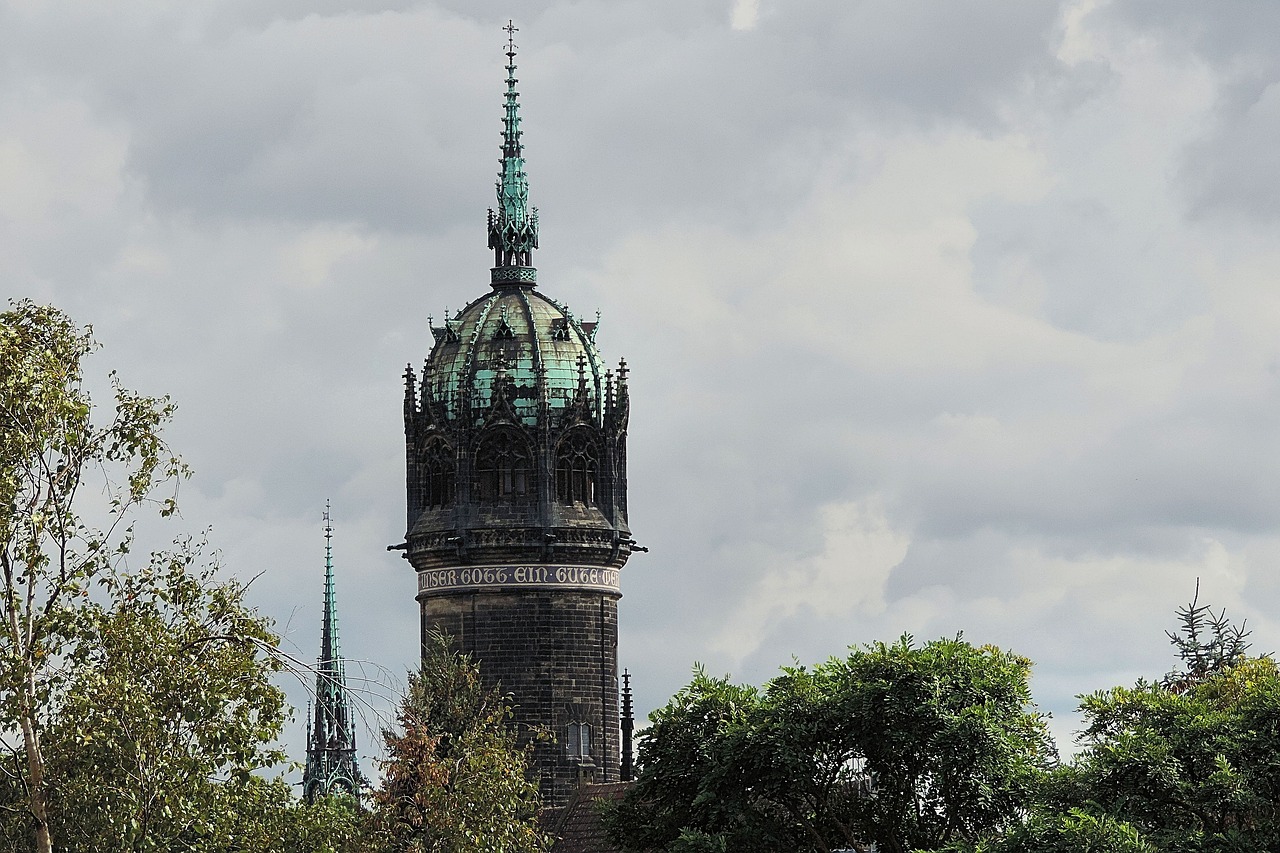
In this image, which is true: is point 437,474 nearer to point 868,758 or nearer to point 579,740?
point 579,740

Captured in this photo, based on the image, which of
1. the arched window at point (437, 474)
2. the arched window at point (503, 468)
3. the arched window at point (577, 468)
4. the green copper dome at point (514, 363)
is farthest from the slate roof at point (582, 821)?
the green copper dome at point (514, 363)

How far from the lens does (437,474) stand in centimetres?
9394

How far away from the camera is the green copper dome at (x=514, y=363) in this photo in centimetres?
9250

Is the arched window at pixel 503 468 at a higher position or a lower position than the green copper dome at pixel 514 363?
lower

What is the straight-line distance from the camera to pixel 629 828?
71.0 m

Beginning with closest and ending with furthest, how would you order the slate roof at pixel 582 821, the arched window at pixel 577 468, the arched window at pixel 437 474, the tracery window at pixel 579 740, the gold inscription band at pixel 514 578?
the slate roof at pixel 582 821 → the tracery window at pixel 579 740 → the gold inscription band at pixel 514 578 → the arched window at pixel 577 468 → the arched window at pixel 437 474

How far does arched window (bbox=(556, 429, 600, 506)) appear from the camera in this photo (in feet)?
305

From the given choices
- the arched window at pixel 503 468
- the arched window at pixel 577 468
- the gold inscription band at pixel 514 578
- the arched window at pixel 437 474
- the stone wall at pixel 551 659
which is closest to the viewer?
the stone wall at pixel 551 659

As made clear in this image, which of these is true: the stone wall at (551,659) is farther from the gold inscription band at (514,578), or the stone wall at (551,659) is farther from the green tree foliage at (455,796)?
the green tree foliage at (455,796)

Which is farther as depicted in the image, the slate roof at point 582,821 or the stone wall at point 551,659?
the stone wall at point 551,659

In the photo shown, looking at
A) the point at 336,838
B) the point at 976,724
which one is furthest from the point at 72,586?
the point at 976,724

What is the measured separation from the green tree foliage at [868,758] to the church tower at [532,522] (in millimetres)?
22755

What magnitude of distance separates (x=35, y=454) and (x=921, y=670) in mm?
27578

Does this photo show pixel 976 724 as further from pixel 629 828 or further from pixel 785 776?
pixel 629 828
